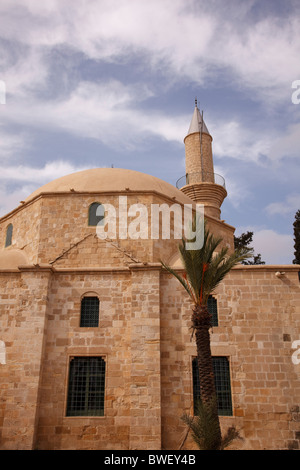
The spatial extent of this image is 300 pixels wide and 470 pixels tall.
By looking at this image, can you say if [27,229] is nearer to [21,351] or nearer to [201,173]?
[21,351]

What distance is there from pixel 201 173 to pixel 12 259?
9.02m

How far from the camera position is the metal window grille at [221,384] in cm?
912

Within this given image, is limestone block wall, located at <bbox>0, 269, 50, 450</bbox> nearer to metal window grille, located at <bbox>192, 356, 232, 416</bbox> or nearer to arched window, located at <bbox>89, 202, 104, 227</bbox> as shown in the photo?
arched window, located at <bbox>89, 202, 104, 227</bbox>

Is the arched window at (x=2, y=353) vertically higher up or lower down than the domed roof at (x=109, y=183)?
lower down

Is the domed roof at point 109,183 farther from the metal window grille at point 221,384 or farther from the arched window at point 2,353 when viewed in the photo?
the metal window grille at point 221,384

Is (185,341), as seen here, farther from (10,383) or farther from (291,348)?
(10,383)

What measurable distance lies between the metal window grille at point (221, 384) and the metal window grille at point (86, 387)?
2.17 m

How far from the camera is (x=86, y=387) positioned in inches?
370

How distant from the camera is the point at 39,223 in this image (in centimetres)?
1185

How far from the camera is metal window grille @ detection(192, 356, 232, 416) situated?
9117 mm

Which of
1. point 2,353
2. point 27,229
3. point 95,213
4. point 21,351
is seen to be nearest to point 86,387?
point 21,351

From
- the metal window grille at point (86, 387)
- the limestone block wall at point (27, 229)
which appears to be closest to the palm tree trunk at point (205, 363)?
the metal window grille at point (86, 387)

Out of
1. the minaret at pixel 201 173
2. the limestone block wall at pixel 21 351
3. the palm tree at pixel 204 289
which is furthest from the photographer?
the minaret at pixel 201 173

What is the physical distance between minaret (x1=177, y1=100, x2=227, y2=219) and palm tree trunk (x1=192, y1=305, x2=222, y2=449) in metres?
8.99
